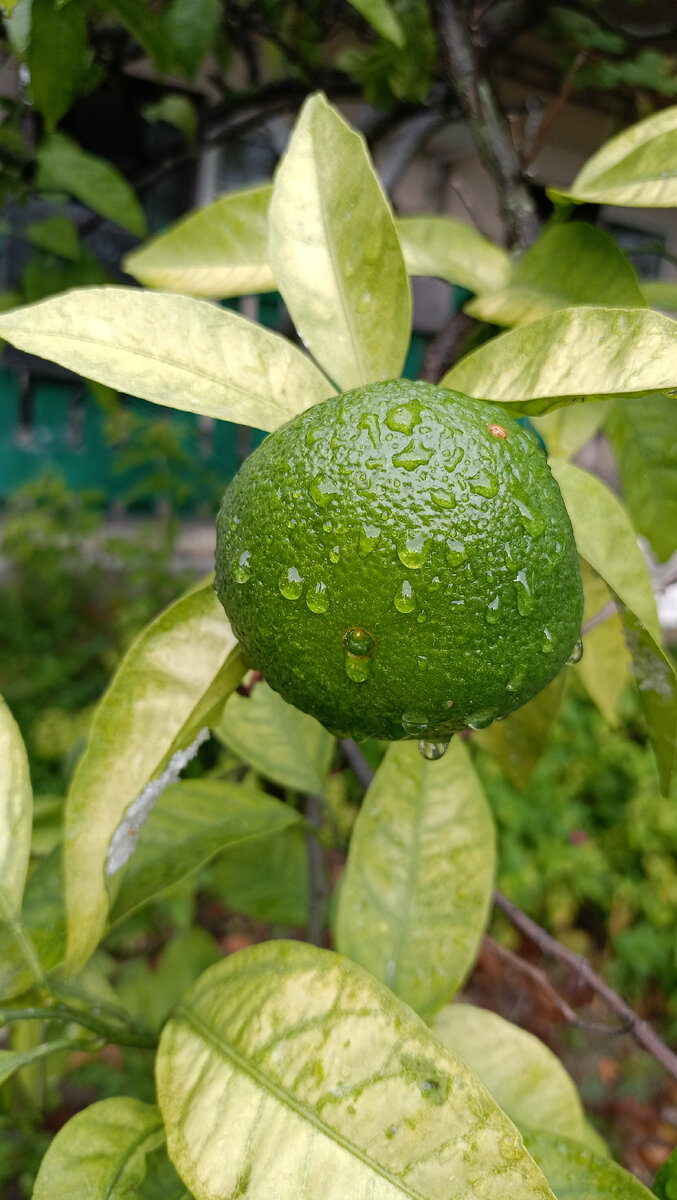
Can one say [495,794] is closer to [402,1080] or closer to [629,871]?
[629,871]

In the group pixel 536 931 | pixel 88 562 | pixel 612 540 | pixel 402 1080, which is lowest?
pixel 88 562

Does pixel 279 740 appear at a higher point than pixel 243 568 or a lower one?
lower

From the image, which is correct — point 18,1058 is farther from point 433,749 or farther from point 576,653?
point 576,653

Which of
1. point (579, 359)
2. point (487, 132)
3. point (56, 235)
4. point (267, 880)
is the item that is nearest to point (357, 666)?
point (579, 359)

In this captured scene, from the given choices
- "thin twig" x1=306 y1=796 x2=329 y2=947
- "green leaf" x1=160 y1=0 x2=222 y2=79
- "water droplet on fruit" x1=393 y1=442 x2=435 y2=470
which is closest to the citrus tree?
"water droplet on fruit" x1=393 y1=442 x2=435 y2=470

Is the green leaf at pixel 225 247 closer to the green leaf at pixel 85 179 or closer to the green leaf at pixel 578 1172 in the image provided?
the green leaf at pixel 85 179

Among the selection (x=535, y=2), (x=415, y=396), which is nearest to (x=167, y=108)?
(x=535, y=2)

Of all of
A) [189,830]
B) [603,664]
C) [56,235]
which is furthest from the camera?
[56,235]
